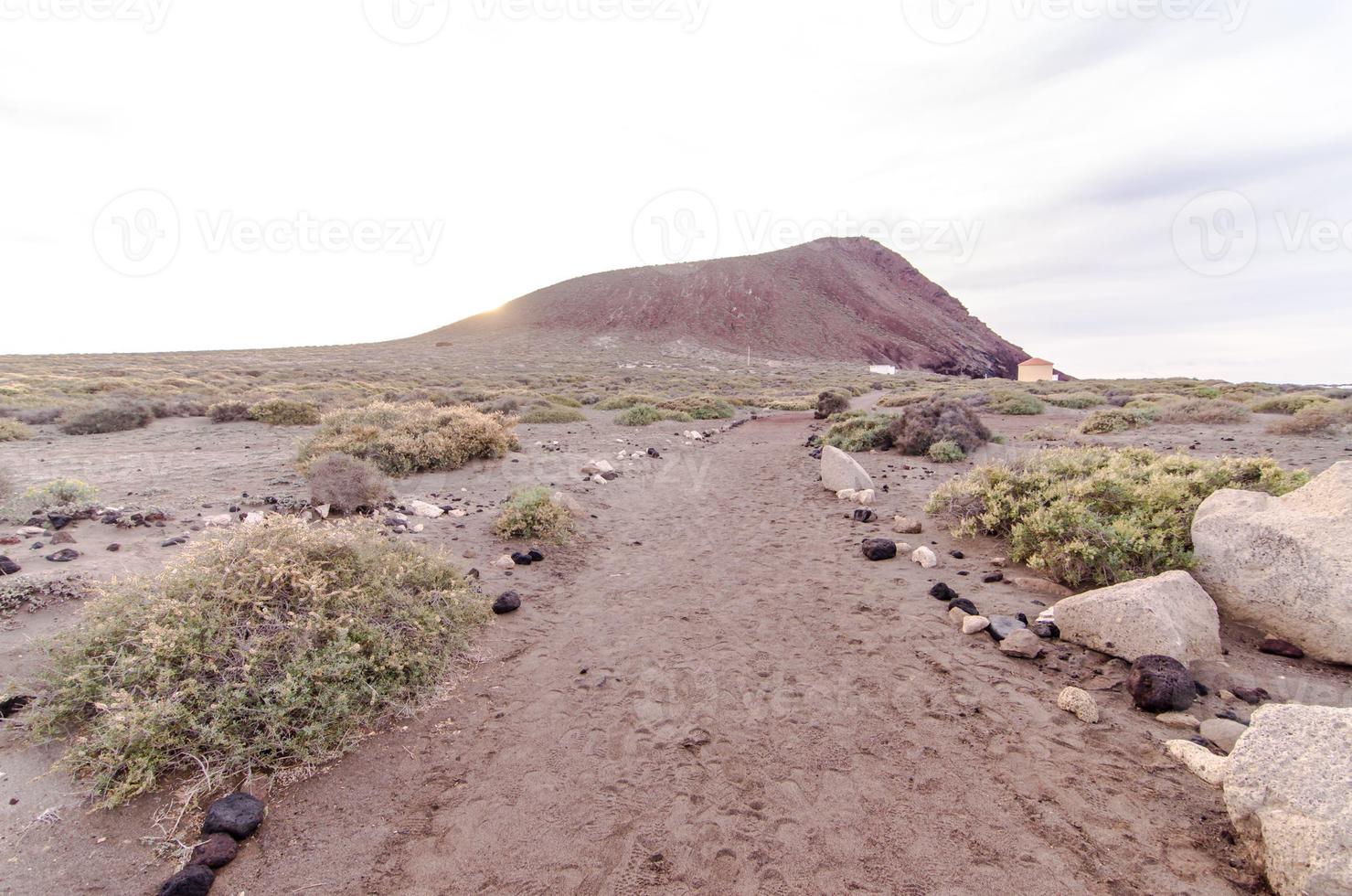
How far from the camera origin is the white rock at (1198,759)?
258 cm

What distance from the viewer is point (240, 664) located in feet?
9.68

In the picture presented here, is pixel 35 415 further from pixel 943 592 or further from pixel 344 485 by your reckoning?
pixel 943 592

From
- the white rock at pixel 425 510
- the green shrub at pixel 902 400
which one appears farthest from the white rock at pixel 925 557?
the green shrub at pixel 902 400

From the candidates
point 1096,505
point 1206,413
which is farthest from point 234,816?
point 1206,413

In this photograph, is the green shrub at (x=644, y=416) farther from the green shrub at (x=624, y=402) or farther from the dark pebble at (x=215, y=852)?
the dark pebble at (x=215, y=852)

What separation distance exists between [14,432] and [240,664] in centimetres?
1355

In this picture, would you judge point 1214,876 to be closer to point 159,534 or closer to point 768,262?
point 159,534

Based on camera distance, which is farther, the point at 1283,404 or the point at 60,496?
the point at 1283,404

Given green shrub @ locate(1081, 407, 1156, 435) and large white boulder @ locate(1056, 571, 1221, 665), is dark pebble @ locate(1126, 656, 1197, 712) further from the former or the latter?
green shrub @ locate(1081, 407, 1156, 435)

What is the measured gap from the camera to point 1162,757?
9.00 ft

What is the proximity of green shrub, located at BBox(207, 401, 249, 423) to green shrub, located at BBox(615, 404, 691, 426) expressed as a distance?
9445 mm

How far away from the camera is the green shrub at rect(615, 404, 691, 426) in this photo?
1698 cm

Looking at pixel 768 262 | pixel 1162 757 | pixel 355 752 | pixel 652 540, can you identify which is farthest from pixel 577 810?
pixel 768 262

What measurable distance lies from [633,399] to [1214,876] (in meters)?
20.3
